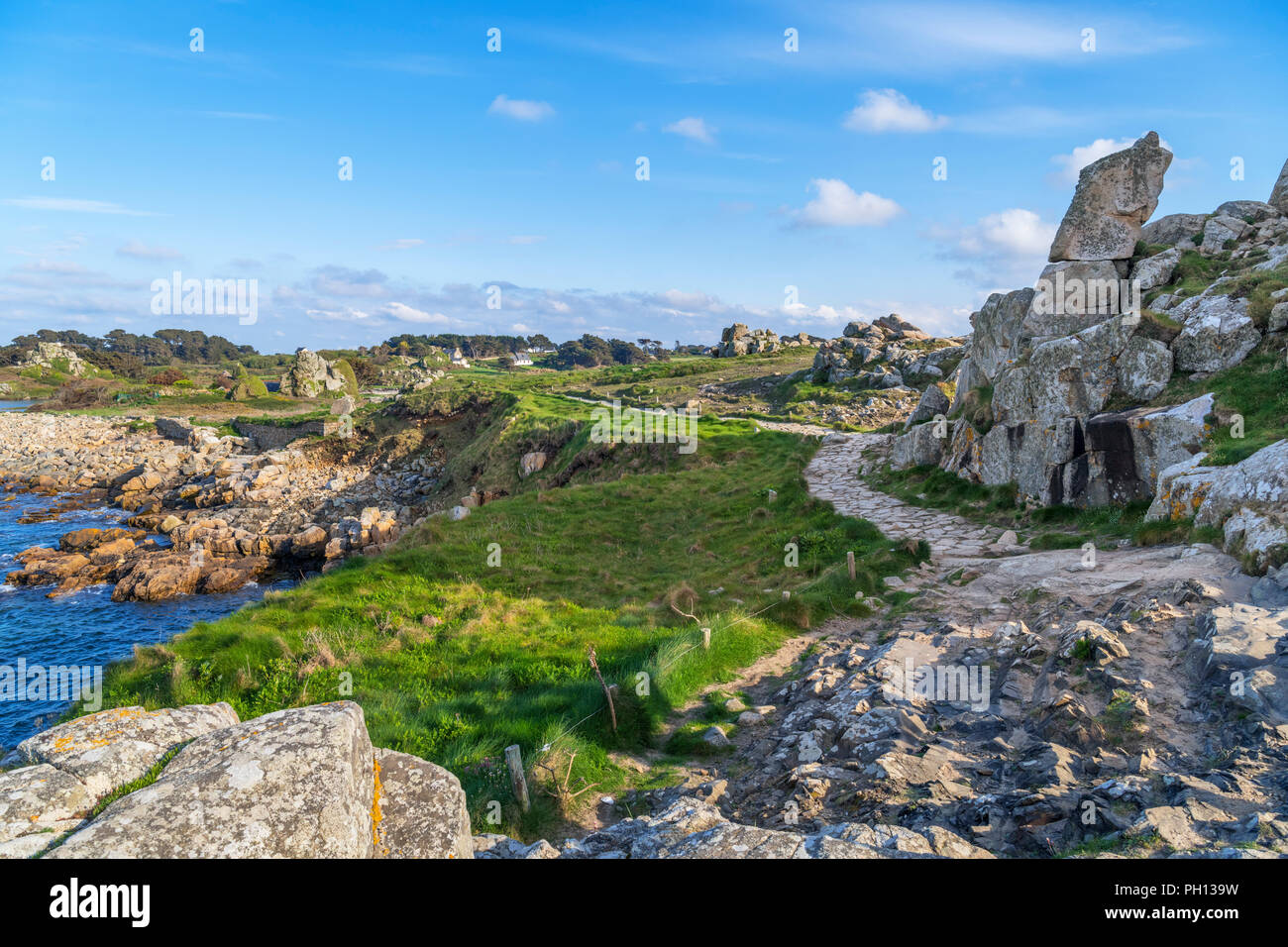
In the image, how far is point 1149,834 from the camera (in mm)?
4715

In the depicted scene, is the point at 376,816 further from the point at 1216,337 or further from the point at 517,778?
the point at 1216,337

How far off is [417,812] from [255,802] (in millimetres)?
1229

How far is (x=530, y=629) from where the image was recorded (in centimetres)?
1377

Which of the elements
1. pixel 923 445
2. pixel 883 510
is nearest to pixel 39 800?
pixel 883 510

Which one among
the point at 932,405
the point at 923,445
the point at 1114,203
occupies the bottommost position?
the point at 923,445

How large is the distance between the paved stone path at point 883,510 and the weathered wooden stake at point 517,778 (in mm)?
11382

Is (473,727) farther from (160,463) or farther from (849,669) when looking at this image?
(160,463)

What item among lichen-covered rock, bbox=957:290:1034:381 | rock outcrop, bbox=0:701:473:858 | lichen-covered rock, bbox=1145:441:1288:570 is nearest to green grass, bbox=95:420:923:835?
rock outcrop, bbox=0:701:473:858

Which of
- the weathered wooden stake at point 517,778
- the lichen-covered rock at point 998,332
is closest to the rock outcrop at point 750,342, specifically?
the lichen-covered rock at point 998,332

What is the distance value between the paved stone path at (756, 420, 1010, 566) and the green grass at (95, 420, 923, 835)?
96 centimetres

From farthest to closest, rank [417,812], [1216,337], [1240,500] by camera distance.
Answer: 1. [1216,337]
2. [1240,500]
3. [417,812]

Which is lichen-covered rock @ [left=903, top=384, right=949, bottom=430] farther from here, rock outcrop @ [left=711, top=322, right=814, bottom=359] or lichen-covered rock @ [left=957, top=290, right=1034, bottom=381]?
rock outcrop @ [left=711, top=322, right=814, bottom=359]

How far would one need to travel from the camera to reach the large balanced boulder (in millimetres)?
18453
